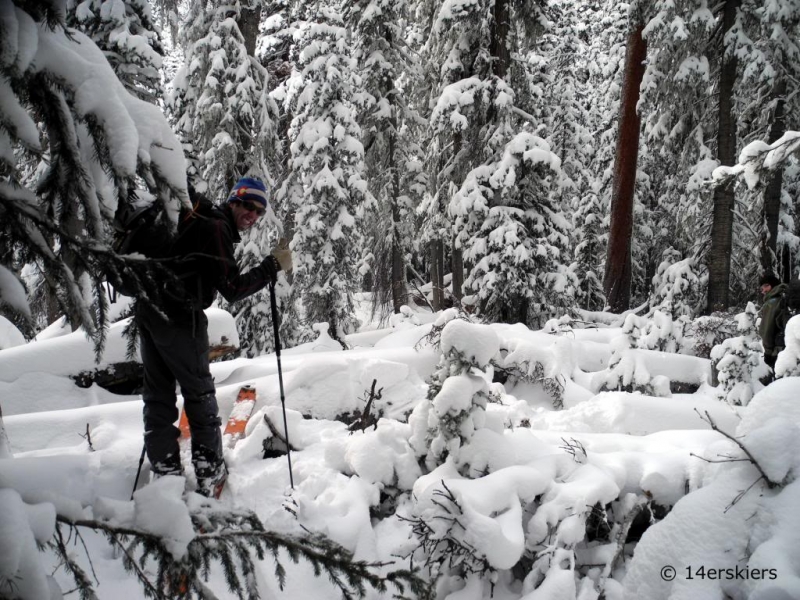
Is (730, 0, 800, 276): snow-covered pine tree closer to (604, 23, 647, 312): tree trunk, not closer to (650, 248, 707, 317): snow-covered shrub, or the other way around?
(650, 248, 707, 317): snow-covered shrub

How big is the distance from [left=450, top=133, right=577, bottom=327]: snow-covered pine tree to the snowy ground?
474 cm

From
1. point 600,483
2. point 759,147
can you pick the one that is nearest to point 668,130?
point 759,147

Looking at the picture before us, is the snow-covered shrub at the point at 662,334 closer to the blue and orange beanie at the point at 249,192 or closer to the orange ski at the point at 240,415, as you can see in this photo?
the orange ski at the point at 240,415

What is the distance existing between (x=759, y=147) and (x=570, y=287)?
829 centimetres

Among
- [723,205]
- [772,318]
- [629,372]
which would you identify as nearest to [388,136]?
[723,205]

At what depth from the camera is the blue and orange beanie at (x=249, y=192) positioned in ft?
→ 11.4

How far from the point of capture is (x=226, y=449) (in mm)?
4254

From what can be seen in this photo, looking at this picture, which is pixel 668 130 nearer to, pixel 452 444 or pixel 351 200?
pixel 351 200

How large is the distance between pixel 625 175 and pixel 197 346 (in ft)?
40.7

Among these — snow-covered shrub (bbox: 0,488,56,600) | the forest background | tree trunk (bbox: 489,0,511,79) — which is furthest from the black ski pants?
tree trunk (bbox: 489,0,511,79)

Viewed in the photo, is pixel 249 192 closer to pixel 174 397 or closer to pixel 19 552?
pixel 174 397

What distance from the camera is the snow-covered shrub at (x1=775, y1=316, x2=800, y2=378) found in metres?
4.80

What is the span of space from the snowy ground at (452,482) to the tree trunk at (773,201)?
8108 mm

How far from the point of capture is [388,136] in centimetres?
1698
